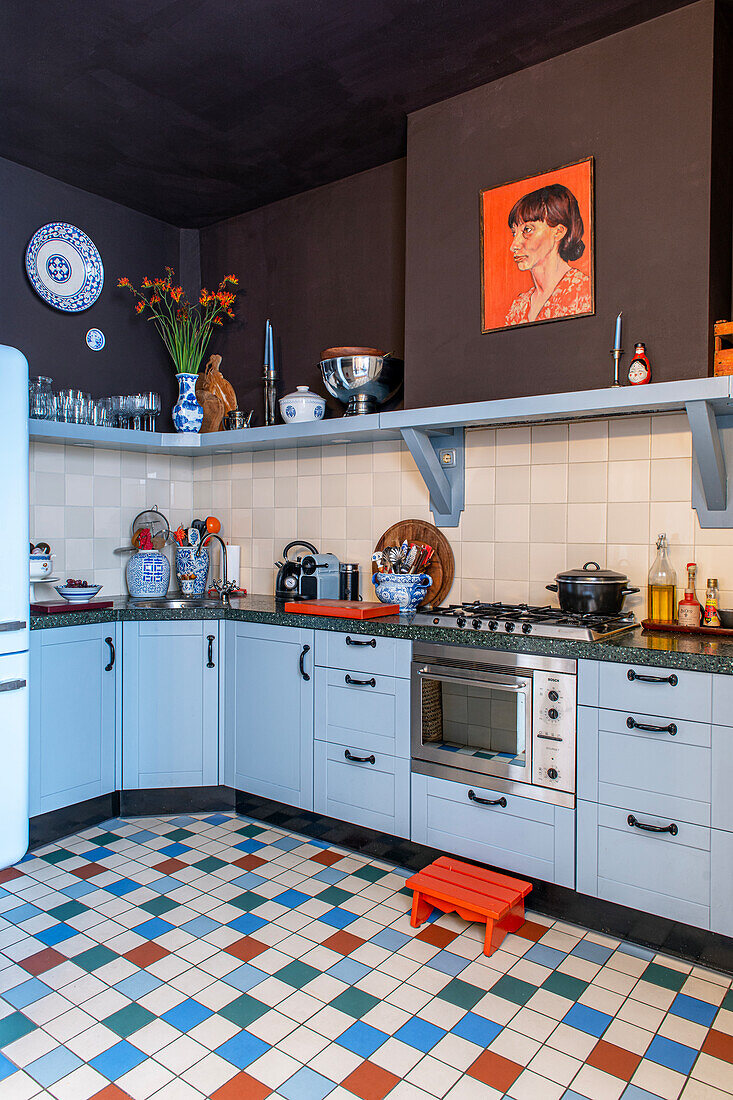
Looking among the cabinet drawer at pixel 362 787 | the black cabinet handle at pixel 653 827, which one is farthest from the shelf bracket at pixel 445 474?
the black cabinet handle at pixel 653 827

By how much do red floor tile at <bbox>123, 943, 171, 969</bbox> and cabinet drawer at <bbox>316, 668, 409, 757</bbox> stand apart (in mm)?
947

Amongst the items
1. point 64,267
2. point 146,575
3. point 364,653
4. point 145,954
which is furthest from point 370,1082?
point 64,267

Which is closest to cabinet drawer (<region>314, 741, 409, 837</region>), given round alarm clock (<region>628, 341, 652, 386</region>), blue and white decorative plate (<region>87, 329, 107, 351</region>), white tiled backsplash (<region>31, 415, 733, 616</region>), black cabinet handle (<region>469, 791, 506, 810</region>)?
black cabinet handle (<region>469, 791, 506, 810</region>)

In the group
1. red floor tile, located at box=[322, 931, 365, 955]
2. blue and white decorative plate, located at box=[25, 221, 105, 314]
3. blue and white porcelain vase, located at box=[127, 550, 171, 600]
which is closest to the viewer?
red floor tile, located at box=[322, 931, 365, 955]

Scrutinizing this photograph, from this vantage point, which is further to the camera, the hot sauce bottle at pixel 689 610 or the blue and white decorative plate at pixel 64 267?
the blue and white decorative plate at pixel 64 267

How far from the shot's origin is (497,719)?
8.01 feet

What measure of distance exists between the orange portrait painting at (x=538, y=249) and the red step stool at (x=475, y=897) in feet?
6.28

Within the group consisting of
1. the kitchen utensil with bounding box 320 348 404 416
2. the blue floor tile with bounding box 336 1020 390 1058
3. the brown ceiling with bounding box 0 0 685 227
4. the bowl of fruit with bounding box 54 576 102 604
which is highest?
the brown ceiling with bounding box 0 0 685 227

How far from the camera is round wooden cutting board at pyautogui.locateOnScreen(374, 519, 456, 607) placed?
311 cm

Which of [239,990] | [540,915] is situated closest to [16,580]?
[239,990]

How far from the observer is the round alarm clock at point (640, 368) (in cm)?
238

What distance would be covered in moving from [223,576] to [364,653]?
140 cm

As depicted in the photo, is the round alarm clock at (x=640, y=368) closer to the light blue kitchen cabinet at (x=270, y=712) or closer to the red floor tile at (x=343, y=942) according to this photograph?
the light blue kitchen cabinet at (x=270, y=712)

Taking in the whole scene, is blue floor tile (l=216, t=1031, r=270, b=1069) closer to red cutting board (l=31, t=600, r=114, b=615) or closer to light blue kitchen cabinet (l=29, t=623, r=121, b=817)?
light blue kitchen cabinet (l=29, t=623, r=121, b=817)
